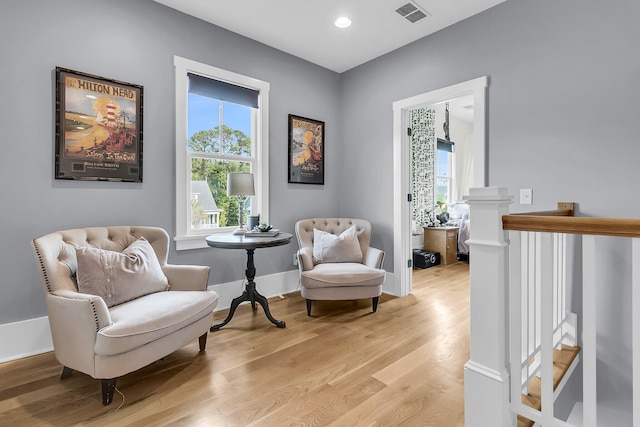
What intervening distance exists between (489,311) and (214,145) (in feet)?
9.33

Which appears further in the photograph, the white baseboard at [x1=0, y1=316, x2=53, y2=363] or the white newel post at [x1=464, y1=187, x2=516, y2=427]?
the white baseboard at [x1=0, y1=316, x2=53, y2=363]

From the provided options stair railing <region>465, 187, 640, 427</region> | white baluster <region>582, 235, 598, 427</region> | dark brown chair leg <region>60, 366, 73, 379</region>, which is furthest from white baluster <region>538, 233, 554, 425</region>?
dark brown chair leg <region>60, 366, 73, 379</region>

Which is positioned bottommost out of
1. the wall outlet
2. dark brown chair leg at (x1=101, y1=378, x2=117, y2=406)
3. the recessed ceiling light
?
dark brown chair leg at (x1=101, y1=378, x2=117, y2=406)

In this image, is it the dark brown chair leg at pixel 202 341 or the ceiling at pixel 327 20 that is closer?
the dark brown chair leg at pixel 202 341

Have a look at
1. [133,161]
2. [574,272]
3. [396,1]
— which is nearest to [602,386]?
[574,272]

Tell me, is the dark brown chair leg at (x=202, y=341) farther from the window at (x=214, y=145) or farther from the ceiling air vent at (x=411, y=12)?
the ceiling air vent at (x=411, y=12)

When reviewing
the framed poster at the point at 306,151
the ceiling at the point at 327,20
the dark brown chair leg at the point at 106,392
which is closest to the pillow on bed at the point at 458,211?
the framed poster at the point at 306,151

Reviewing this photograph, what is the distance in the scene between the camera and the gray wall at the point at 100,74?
7.21 ft

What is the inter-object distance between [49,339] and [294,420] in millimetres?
2009

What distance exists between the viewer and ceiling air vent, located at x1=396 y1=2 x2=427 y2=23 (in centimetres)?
285

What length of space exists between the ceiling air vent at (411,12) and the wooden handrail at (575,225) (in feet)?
7.86

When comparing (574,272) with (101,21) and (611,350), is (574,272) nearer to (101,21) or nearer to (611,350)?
(611,350)

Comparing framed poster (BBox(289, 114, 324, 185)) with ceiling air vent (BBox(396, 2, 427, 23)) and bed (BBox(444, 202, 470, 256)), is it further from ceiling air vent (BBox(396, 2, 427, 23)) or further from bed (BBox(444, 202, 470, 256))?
bed (BBox(444, 202, 470, 256))

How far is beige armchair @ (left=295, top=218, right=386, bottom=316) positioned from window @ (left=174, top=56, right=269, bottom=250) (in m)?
0.63
